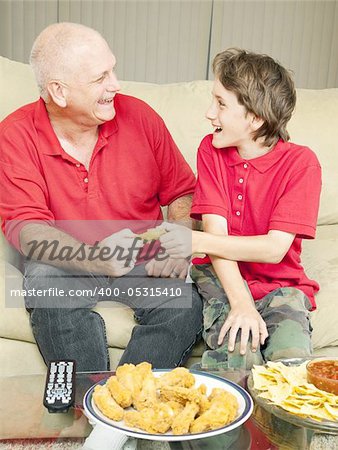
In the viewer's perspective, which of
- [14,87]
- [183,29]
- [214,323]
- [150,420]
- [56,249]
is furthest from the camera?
[183,29]

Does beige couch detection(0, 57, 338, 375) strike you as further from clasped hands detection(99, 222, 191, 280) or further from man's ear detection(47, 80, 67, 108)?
man's ear detection(47, 80, 67, 108)

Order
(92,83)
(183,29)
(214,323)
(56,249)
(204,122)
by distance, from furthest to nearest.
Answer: (183,29) → (204,122) → (92,83) → (56,249) → (214,323)

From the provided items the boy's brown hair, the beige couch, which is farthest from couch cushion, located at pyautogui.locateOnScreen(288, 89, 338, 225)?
the boy's brown hair

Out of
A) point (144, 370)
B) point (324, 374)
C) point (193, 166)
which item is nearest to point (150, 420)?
point (144, 370)

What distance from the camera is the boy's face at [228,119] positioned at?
193 cm

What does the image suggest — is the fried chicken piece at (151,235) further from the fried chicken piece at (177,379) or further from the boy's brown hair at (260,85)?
the fried chicken piece at (177,379)

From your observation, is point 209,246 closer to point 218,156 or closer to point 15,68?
point 218,156

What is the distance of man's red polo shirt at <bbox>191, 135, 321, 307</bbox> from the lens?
6.34ft

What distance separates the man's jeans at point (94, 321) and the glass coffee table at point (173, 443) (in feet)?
1.58

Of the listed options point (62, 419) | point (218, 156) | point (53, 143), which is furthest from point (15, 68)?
point (62, 419)

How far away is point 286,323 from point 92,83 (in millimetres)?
862

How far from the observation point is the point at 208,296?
77.5 inches

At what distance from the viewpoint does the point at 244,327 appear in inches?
70.7

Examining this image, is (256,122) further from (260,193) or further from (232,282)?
(232,282)
